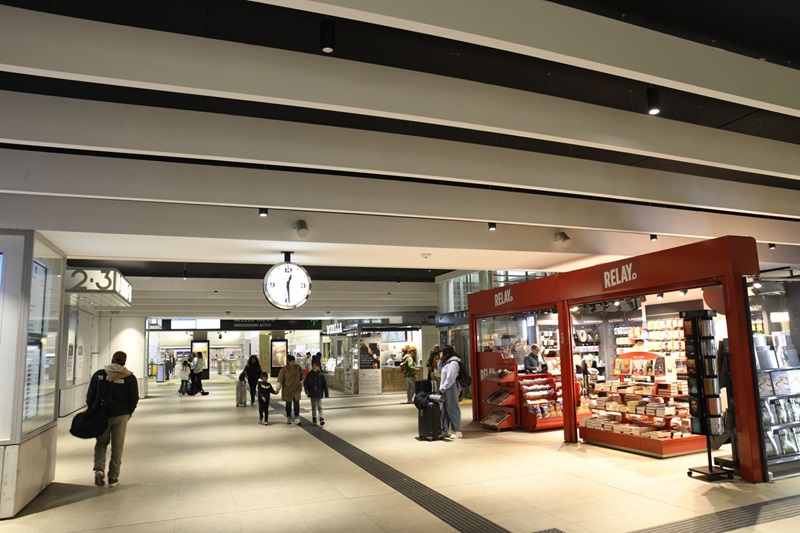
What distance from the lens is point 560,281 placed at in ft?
30.2

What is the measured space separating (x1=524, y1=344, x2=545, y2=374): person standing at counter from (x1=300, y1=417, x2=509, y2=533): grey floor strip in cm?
383

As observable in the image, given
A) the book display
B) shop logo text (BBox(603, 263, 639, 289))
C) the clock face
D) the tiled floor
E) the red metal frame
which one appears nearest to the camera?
the tiled floor

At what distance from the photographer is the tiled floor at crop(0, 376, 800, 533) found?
16.8 ft

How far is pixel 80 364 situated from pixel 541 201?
1438 cm

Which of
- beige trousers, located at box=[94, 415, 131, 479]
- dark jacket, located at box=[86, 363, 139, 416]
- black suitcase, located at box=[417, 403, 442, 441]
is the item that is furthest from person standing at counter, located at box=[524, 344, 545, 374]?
beige trousers, located at box=[94, 415, 131, 479]

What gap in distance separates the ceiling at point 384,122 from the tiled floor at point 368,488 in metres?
3.18

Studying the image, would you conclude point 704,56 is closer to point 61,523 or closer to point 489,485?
point 489,485

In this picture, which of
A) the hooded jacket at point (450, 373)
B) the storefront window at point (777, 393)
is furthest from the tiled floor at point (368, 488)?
the hooded jacket at point (450, 373)

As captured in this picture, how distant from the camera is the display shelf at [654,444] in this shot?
24.4 ft

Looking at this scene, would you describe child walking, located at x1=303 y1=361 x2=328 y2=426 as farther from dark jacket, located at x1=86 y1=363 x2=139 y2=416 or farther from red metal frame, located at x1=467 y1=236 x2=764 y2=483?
dark jacket, located at x1=86 y1=363 x2=139 y2=416

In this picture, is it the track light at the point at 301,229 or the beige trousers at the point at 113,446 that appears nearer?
the beige trousers at the point at 113,446

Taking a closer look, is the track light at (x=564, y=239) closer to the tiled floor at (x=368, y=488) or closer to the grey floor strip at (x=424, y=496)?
the tiled floor at (x=368, y=488)

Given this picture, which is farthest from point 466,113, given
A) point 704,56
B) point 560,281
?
point 560,281

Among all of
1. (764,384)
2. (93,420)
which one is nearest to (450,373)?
(764,384)
